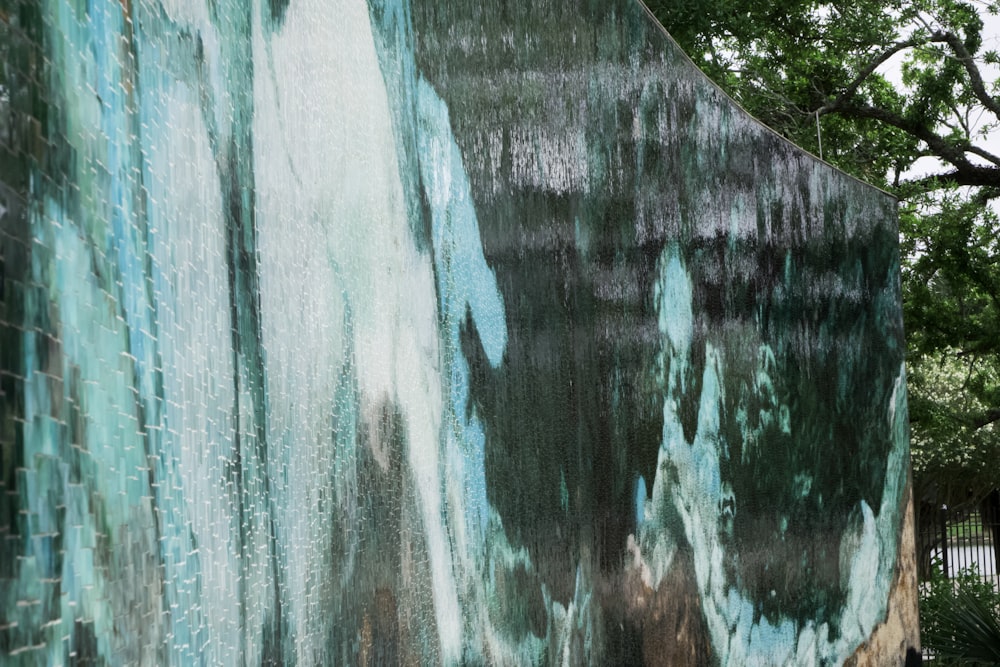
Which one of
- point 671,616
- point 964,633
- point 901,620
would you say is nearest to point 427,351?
point 671,616

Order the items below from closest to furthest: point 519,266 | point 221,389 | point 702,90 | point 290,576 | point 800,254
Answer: point 221,389, point 290,576, point 519,266, point 702,90, point 800,254

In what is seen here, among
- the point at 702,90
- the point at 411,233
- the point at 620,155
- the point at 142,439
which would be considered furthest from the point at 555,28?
the point at 142,439

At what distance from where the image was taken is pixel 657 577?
4348 mm

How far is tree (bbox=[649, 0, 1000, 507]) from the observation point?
10.6 meters

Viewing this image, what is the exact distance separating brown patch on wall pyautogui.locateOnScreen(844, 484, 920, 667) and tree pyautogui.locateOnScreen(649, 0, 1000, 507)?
5316 mm

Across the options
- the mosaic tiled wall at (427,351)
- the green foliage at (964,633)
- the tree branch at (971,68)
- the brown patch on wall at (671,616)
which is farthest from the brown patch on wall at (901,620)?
the tree branch at (971,68)

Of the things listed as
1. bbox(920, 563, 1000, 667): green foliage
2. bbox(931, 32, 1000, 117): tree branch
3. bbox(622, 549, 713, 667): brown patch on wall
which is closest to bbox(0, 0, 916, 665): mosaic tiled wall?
bbox(622, 549, 713, 667): brown patch on wall

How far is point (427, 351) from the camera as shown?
337 cm

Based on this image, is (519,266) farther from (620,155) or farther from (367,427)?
(367,427)

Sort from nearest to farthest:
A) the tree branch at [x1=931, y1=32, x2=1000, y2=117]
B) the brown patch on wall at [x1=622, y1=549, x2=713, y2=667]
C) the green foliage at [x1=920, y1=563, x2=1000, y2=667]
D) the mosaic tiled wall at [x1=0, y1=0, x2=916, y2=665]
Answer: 1. the mosaic tiled wall at [x1=0, y1=0, x2=916, y2=665]
2. the brown patch on wall at [x1=622, y1=549, x2=713, y2=667]
3. the green foliage at [x1=920, y1=563, x2=1000, y2=667]
4. the tree branch at [x1=931, y1=32, x2=1000, y2=117]

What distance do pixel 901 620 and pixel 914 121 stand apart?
6948 millimetres

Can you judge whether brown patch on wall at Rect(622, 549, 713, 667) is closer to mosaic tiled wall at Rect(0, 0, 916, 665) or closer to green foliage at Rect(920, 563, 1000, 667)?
mosaic tiled wall at Rect(0, 0, 916, 665)

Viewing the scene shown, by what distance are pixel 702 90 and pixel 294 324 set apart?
9.43ft

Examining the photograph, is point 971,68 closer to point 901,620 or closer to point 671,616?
point 901,620
